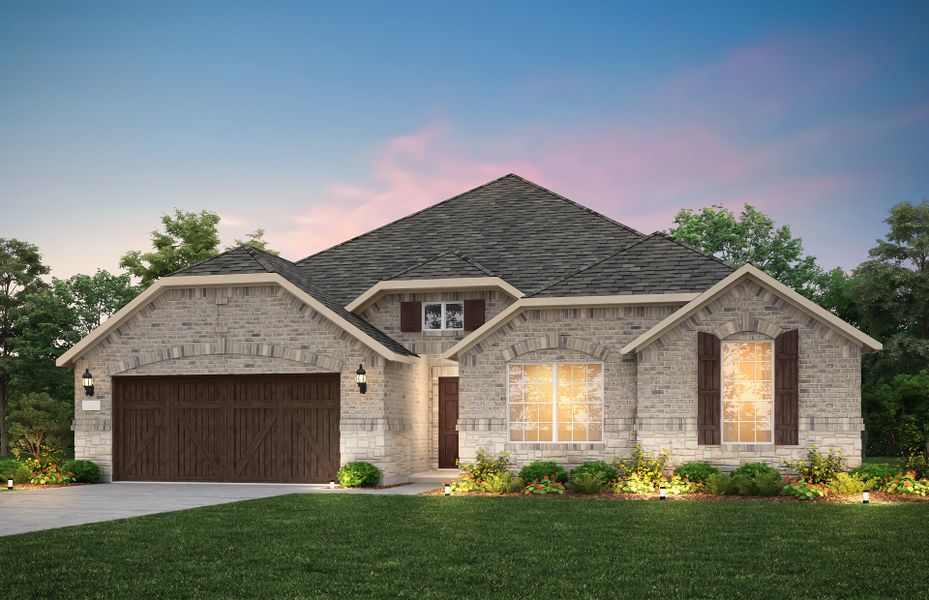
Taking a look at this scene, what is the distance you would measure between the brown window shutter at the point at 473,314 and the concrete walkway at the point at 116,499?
4040mm

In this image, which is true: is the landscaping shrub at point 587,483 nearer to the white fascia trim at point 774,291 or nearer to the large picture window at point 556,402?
the large picture window at point 556,402

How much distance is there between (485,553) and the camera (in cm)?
1081

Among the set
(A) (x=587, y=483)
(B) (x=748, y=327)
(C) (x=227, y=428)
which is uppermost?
(B) (x=748, y=327)

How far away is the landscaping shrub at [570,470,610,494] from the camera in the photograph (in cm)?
1825

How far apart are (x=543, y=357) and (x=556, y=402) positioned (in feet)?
3.33

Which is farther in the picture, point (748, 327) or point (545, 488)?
point (748, 327)

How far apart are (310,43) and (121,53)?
17.1 ft

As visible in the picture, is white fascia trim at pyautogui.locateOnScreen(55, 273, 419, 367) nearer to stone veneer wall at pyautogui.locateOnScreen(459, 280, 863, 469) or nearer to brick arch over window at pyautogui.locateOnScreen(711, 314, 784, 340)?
stone veneer wall at pyautogui.locateOnScreen(459, 280, 863, 469)

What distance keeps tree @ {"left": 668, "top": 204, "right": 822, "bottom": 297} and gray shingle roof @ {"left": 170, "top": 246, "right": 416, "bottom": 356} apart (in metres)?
25.1

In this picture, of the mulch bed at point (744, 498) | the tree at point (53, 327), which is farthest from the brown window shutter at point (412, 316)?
the tree at point (53, 327)

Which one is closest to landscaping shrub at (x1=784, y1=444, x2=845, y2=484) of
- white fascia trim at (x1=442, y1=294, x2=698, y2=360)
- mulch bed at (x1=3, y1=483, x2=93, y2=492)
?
white fascia trim at (x1=442, y1=294, x2=698, y2=360)

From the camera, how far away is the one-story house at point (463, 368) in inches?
749

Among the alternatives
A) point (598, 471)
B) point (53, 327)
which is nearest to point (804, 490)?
point (598, 471)

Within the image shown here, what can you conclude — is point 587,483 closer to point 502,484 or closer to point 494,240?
point 502,484
